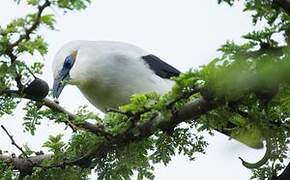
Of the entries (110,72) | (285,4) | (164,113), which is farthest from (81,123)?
(110,72)

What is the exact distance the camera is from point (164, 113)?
4.18 feet

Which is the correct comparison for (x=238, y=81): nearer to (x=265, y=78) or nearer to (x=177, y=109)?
(x=265, y=78)

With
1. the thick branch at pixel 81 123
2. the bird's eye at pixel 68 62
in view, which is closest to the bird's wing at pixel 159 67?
the bird's eye at pixel 68 62

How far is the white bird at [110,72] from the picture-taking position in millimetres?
2529

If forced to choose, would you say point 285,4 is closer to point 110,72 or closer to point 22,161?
point 22,161

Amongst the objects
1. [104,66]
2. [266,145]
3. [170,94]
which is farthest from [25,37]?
[104,66]

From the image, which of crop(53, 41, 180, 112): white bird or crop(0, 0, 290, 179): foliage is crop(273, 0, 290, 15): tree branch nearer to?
crop(0, 0, 290, 179): foliage

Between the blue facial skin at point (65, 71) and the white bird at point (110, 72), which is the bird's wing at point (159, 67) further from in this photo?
the blue facial skin at point (65, 71)

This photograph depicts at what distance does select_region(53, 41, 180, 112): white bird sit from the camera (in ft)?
8.30

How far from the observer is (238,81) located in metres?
0.59

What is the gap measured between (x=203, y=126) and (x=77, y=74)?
1.21m

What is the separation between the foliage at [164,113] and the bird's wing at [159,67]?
1021mm

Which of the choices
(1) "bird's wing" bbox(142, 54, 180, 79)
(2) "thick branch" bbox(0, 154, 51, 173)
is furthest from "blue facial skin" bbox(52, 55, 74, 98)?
(2) "thick branch" bbox(0, 154, 51, 173)

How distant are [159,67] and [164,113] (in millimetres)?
1512
